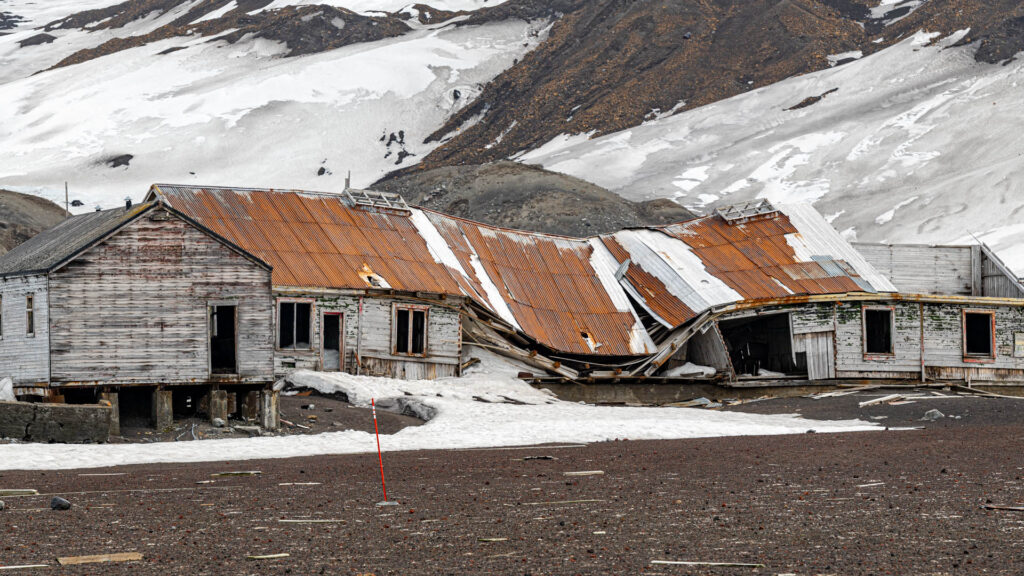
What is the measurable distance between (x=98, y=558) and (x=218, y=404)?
1628 centimetres

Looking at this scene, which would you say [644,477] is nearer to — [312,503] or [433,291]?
[312,503]

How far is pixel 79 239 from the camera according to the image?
2748 centimetres

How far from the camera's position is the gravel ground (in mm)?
10773

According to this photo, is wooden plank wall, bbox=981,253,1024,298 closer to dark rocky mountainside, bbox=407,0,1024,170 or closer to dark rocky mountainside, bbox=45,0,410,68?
dark rocky mountainside, bbox=407,0,1024,170

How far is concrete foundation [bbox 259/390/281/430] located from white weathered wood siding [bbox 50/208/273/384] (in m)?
0.45

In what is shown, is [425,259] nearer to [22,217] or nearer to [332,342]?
[332,342]

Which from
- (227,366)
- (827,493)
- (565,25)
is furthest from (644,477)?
(565,25)

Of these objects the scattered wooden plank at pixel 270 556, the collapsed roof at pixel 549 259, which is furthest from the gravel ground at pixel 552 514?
the collapsed roof at pixel 549 259

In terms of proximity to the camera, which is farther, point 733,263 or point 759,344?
point 733,263

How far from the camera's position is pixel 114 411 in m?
24.9

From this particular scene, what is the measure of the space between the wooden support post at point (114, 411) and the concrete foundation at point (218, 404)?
1.86 metres

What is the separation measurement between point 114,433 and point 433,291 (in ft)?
46.0

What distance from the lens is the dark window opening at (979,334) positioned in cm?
4062

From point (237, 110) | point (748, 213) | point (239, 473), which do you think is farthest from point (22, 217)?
point (237, 110)
